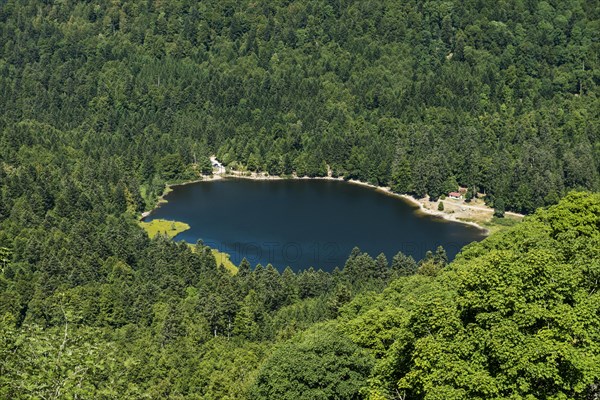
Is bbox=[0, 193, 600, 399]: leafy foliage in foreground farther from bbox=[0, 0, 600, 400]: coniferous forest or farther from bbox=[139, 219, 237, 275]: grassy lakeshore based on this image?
bbox=[139, 219, 237, 275]: grassy lakeshore

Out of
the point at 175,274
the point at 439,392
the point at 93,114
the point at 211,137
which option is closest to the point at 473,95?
the point at 211,137

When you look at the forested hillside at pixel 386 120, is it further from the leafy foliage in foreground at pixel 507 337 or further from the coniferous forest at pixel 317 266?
the leafy foliage in foreground at pixel 507 337

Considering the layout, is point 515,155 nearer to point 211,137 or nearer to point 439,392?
point 211,137

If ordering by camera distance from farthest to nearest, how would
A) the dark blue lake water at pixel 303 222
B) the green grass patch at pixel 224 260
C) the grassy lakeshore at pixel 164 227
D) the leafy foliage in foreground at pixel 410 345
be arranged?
1. the grassy lakeshore at pixel 164 227
2. the dark blue lake water at pixel 303 222
3. the green grass patch at pixel 224 260
4. the leafy foliage in foreground at pixel 410 345

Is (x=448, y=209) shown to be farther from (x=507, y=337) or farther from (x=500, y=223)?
(x=507, y=337)

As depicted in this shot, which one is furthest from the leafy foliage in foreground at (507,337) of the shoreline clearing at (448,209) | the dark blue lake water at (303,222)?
the shoreline clearing at (448,209)
